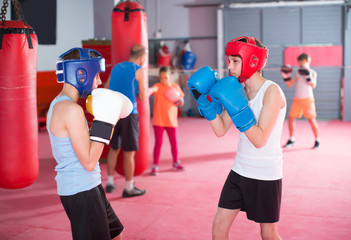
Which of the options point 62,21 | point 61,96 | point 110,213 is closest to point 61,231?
point 110,213

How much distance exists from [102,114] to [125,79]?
6.90 ft

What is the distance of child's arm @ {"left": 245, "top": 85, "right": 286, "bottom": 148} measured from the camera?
214 centimetres

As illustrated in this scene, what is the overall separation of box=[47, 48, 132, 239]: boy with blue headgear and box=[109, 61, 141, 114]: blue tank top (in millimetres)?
1934

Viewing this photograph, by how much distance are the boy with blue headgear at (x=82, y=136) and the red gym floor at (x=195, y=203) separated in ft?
3.98

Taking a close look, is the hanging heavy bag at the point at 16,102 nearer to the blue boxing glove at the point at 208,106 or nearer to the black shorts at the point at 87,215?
the black shorts at the point at 87,215

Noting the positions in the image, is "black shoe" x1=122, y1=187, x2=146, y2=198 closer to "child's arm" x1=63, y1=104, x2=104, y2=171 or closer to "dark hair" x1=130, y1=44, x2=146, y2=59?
"dark hair" x1=130, y1=44, x2=146, y2=59

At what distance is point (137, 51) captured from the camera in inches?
159

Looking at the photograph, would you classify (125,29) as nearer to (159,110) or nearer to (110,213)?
(159,110)

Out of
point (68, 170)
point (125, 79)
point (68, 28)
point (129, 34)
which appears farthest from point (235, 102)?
point (68, 28)

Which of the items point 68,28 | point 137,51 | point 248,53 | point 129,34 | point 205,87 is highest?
point 68,28

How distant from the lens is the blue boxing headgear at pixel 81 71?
6.51ft

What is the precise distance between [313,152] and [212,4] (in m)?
5.23

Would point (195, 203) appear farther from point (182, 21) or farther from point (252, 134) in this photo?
point (182, 21)

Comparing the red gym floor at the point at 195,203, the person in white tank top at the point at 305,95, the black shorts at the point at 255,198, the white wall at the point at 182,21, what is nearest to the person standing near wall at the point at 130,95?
the red gym floor at the point at 195,203
